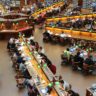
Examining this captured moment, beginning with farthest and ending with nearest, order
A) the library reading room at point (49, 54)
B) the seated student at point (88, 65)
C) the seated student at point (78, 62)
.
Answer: the seated student at point (78, 62) → the seated student at point (88, 65) → the library reading room at point (49, 54)

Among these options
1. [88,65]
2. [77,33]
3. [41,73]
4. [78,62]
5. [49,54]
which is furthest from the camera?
[77,33]

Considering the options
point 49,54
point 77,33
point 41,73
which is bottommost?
point 49,54

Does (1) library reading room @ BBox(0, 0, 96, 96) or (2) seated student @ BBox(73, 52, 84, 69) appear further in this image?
(2) seated student @ BBox(73, 52, 84, 69)

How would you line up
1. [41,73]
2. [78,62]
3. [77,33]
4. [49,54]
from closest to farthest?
[41,73]
[78,62]
[49,54]
[77,33]

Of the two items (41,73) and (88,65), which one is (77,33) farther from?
(41,73)

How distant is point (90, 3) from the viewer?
30.5 meters

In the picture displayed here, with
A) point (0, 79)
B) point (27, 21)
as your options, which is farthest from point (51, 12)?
point (0, 79)

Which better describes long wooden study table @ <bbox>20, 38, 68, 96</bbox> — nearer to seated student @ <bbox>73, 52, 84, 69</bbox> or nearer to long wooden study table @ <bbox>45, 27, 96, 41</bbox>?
seated student @ <bbox>73, 52, 84, 69</bbox>

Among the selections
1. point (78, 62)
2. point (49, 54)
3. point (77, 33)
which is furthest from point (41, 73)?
point (77, 33)

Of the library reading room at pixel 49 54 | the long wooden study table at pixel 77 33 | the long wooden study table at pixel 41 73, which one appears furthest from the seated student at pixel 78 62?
the long wooden study table at pixel 77 33

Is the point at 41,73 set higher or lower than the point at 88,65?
higher

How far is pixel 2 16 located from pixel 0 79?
10.5 meters

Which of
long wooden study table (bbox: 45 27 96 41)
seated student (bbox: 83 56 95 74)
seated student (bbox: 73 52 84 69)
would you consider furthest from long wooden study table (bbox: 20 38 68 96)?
long wooden study table (bbox: 45 27 96 41)

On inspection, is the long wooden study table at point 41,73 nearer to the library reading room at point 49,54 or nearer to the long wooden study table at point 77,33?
the library reading room at point 49,54
